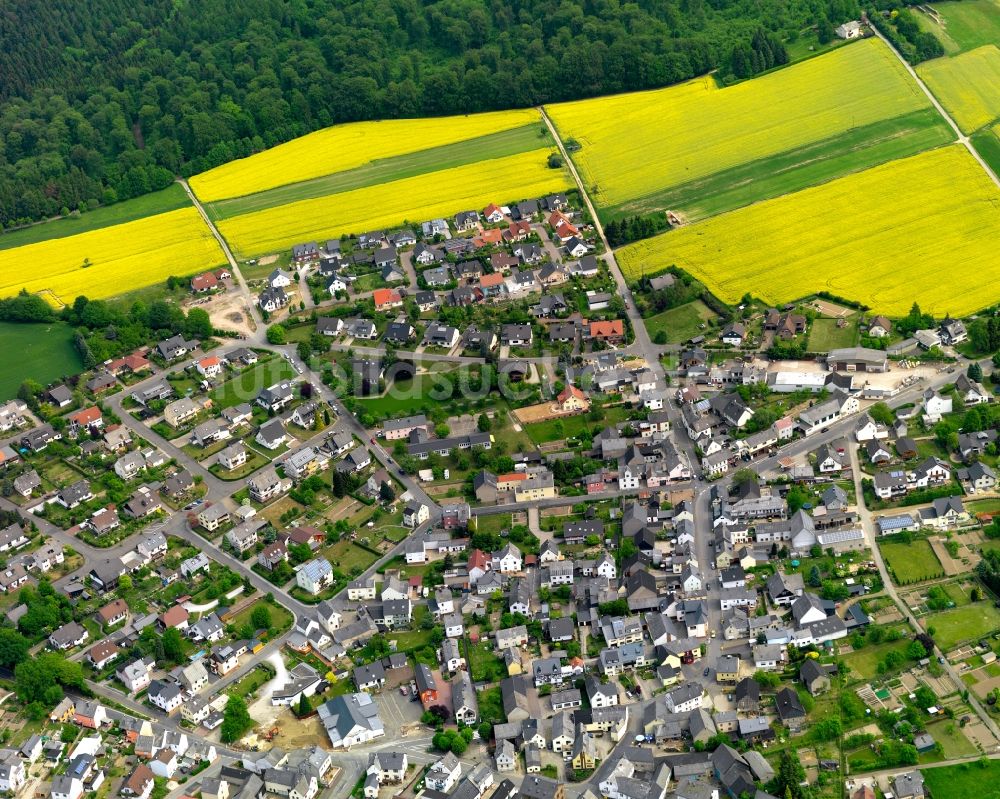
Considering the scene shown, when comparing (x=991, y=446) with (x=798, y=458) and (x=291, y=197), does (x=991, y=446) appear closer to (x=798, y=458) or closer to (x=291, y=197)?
(x=798, y=458)

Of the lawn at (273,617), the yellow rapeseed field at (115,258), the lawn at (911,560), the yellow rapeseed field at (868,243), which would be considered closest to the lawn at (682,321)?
the yellow rapeseed field at (868,243)

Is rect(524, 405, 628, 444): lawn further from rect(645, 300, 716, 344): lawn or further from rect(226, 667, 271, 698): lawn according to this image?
rect(226, 667, 271, 698): lawn

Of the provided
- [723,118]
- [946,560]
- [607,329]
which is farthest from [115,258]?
[946,560]

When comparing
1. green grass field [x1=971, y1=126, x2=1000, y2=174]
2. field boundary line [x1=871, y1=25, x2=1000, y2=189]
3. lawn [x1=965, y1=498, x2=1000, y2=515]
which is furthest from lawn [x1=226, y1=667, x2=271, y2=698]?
green grass field [x1=971, y1=126, x2=1000, y2=174]

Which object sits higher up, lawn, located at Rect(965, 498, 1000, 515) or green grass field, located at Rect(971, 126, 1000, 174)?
green grass field, located at Rect(971, 126, 1000, 174)

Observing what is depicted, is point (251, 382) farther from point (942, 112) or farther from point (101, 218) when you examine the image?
point (942, 112)

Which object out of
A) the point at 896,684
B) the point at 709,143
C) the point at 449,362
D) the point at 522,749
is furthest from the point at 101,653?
the point at 709,143
